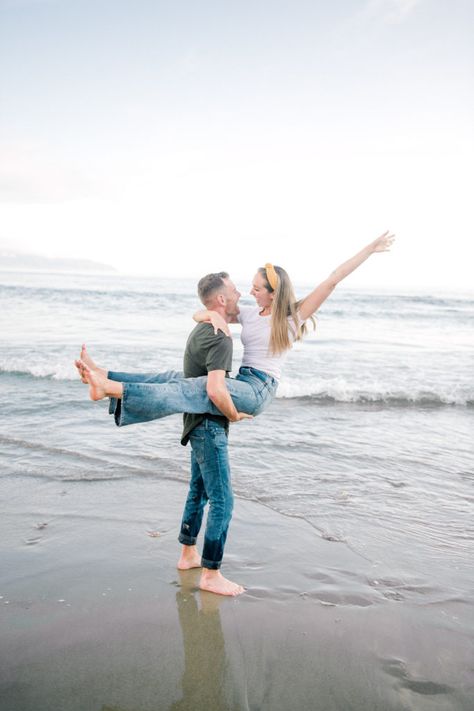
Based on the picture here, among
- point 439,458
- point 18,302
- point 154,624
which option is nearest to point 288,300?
point 154,624

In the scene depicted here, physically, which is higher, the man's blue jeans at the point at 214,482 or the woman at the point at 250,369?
the woman at the point at 250,369

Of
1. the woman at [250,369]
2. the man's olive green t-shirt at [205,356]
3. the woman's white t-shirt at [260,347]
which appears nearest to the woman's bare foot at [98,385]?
the woman at [250,369]

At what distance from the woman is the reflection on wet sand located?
1.23 m

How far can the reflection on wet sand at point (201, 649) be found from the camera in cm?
276

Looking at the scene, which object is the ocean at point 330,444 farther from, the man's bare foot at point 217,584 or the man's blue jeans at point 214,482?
the man's blue jeans at point 214,482

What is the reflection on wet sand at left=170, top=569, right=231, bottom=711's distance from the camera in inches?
109

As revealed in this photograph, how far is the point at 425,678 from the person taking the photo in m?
2.96

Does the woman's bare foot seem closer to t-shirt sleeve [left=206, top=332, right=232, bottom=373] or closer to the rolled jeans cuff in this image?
t-shirt sleeve [left=206, top=332, right=232, bottom=373]

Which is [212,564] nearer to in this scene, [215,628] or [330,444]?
[215,628]

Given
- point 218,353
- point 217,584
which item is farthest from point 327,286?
point 217,584

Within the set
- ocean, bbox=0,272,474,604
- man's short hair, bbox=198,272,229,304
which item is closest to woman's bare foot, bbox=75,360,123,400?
man's short hair, bbox=198,272,229,304

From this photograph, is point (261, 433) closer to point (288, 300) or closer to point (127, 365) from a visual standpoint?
point (288, 300)

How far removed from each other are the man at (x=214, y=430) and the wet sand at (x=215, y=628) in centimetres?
A: 24

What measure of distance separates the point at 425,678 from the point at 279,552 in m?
1.63
